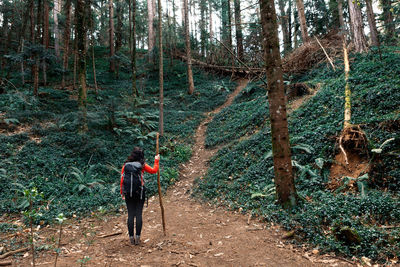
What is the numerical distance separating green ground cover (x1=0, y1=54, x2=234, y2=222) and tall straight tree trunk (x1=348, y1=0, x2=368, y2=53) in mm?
9907

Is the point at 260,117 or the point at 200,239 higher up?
the point at 260,117

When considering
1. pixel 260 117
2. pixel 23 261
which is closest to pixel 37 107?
pixel 23 261

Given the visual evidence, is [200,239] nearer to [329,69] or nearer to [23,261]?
[23,261]

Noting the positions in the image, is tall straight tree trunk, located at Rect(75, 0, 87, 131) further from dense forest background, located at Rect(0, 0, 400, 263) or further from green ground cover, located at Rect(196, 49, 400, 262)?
green ground cover, located at Rect(196, 49, 400, 262)

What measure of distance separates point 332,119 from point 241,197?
4.56 meters

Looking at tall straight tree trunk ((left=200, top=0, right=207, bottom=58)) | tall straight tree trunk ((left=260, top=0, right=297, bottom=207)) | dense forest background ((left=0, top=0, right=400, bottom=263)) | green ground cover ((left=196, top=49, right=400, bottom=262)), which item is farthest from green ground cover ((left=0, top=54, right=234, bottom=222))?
tall straight tree trunk ((left=200, top=0, right=207, bottom=58))

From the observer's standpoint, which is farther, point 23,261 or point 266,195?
point 266,195

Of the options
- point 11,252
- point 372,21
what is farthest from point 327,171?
point 372,21

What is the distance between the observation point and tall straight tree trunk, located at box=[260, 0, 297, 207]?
16.8ft

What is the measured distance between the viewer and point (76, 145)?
10.4m

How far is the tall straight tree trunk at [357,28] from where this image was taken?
40.2 ft

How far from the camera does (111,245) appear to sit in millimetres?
4789

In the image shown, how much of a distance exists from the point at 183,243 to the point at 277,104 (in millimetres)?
3668

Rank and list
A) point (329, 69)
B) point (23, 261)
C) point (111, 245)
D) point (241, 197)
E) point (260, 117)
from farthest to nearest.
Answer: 1. point (329, 69)
2. point (260, 117)
3. point (241, 197)
4. point (111, 245)
5. point (23, 261)
